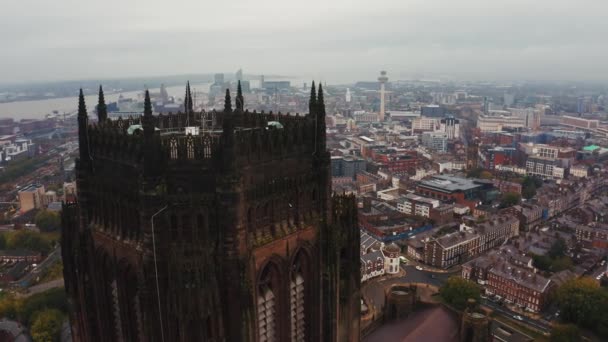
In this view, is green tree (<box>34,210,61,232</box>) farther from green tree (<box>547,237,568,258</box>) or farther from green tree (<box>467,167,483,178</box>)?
green tree (<box>467,167,483,178</box>)

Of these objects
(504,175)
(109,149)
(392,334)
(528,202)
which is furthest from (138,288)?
(504,175)

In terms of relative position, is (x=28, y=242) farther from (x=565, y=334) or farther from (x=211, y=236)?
(x=211, y=236)

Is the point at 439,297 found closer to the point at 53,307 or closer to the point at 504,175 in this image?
the point at 53,307

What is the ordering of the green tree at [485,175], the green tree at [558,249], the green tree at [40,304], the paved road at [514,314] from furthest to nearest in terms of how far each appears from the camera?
the green tree at [485,175], the green tree at [558,249], the paved road at [514,314], the green tree at [40,304]

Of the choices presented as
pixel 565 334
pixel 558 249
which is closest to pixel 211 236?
pixel 565 334

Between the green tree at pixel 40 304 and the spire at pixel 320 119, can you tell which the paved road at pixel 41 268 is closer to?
the green tree at pixel 40 304

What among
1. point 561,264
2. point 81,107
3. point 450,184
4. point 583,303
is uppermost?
point 81,107

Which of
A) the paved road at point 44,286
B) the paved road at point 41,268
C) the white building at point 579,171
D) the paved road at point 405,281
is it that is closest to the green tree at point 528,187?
the white building at point 579,171
